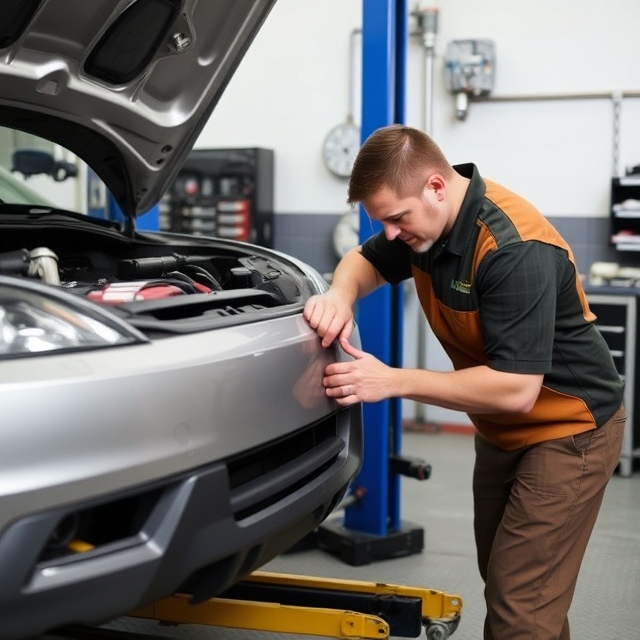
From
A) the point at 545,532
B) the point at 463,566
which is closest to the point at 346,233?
the point at 463,566

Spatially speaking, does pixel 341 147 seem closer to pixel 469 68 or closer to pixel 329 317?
pixel 469 68

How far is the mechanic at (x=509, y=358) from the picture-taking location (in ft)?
5.94

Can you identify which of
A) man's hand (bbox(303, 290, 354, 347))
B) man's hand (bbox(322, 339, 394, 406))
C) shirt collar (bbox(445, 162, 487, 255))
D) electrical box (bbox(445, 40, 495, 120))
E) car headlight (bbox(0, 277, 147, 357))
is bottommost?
man's hand (bbox(322, 339, 394, 406))

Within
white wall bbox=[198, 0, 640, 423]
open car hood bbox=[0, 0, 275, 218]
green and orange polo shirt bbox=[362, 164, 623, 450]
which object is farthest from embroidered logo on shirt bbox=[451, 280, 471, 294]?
white wall bbox=[198, 0, 640, 423]

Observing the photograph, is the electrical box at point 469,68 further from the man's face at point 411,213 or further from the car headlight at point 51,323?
the car headlight at point 51,323

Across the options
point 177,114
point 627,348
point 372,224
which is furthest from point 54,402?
point 627,348

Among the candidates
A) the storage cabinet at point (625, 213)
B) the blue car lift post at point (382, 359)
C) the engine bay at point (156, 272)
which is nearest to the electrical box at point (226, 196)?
the storage cabinet at point (625, 213)

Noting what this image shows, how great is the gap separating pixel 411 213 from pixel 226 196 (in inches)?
181

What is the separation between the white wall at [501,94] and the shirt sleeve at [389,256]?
3641mm

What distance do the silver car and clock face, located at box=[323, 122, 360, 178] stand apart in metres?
3.69

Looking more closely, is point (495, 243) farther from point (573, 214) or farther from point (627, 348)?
point (573, 214)

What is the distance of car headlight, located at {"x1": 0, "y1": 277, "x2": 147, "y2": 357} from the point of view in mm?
1434

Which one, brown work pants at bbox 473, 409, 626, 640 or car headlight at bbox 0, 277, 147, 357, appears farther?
brown work pants at bbox 473, 409, 626, 640

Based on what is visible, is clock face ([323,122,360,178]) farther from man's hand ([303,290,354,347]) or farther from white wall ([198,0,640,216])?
man's hand ([303,290,354,347])
